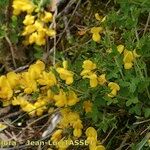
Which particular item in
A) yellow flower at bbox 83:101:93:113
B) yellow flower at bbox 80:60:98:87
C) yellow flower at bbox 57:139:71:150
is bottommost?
yellow flower at bbox 57:139:71:150

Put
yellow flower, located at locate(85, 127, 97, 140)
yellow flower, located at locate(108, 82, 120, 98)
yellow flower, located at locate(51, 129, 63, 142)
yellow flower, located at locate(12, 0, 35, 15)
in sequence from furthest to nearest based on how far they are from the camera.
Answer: yellow flower, located at locate(12, 0, 35, 15), yellow flower, located at locate(51, 129, 63, 142), yellow flower, located at locate(85, 127, 97, 140), yellow flower, located at locate(108, 82, 120, 98)

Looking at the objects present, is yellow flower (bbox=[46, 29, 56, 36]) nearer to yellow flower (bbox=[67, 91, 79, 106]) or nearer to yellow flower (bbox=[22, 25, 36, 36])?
yellow flower (bbox=[22, 25, 36, 36])

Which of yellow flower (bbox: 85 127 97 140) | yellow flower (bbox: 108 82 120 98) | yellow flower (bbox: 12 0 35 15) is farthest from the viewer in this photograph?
yellow flower (bbox: 12 0 35 15)

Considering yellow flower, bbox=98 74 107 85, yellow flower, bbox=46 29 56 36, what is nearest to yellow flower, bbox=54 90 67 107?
yellow flower, bbox=98 74 107 85

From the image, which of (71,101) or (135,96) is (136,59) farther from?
(71,101)

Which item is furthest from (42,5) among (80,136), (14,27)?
(80,136)

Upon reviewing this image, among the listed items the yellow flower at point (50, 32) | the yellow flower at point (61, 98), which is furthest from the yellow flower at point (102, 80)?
the yellow flower at point (50, 32)

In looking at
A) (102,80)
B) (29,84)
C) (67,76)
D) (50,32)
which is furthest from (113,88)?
(50,32)

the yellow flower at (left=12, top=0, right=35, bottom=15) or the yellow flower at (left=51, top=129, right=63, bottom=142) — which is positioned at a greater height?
the yellow flower at (left=12, top=0, right=35, bottom=15)

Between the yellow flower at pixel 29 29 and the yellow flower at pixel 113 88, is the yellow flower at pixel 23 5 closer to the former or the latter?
the yellow flower at pixel 29 29
